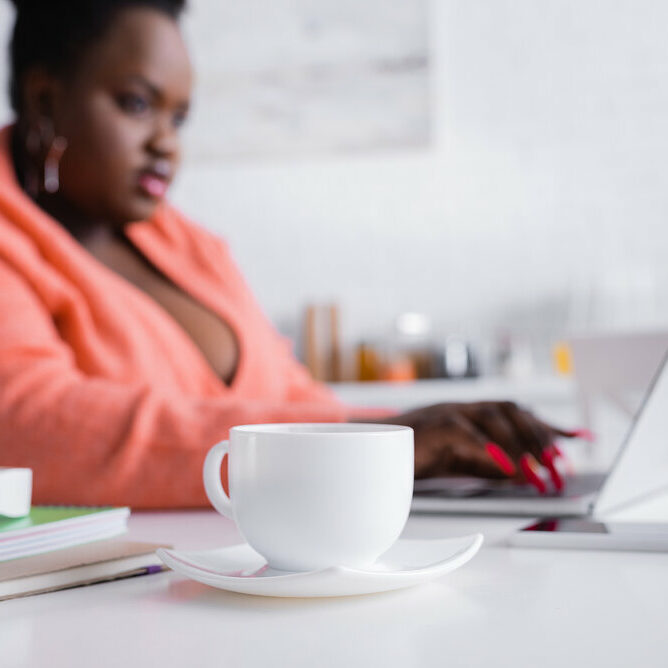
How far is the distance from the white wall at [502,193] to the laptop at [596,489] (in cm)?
190

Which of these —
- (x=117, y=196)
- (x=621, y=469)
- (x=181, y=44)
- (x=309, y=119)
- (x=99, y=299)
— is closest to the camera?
(x=621, y=469)

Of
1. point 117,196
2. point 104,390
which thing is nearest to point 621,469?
point 104,390

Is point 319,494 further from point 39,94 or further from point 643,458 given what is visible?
point 39,94

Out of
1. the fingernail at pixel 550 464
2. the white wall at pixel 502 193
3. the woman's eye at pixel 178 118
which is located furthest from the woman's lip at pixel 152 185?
the white wall at pixel 502 193

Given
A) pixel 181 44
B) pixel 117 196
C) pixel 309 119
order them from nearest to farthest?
pixel 117 196, pixel 181 44, pixel 309 119

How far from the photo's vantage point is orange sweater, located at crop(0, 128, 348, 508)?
73 centimetres

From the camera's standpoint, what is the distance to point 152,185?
1.31m

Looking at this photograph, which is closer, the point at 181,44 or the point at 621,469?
the point at 621,469

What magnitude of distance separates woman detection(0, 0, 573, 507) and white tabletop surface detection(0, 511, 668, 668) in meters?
0.28

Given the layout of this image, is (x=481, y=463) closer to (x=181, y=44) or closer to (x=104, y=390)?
(x=104, y=390)

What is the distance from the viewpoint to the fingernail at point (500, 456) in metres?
0.68

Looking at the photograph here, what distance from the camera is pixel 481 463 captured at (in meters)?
0.76

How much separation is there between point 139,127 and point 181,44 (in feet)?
0.69

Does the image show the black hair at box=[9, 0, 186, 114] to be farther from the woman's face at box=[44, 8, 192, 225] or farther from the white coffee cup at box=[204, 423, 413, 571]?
the white coffee cup at box=[204, 423, 413, 571]
